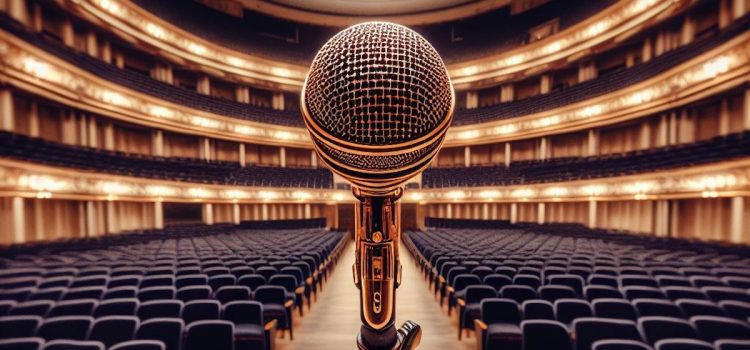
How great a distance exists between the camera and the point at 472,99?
23516mm

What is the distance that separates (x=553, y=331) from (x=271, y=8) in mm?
24022

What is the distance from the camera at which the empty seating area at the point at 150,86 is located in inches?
378

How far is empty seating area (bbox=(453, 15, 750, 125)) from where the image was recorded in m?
10.3

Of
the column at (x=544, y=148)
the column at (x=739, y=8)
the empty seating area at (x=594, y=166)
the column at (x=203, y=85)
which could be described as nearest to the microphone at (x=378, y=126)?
the empty seating area at (x=594, y=166)

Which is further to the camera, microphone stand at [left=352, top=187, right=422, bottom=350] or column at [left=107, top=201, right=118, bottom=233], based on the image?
column at [left=107, top=201, right=118, bottom=233]

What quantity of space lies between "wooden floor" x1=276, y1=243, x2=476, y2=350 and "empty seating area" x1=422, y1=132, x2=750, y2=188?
350 inches

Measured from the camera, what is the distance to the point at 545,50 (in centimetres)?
1877

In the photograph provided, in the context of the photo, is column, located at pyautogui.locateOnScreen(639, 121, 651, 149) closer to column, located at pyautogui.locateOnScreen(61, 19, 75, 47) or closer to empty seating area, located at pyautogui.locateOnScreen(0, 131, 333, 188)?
empty seating area, located at pyautogui.locateOnScreen(0, 131, 333, 188)

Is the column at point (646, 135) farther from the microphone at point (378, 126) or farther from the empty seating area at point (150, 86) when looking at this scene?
the microphone at point (378, 126)

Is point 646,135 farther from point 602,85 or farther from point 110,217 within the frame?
point 110,217

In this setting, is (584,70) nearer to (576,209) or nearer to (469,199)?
(576,209)

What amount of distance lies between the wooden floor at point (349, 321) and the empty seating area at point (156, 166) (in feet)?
27.9

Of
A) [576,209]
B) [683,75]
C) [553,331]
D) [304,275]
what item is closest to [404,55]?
[553,331]

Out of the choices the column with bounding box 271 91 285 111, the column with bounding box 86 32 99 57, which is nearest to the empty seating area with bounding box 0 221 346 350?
the column with bounding box 86 32 99 57
